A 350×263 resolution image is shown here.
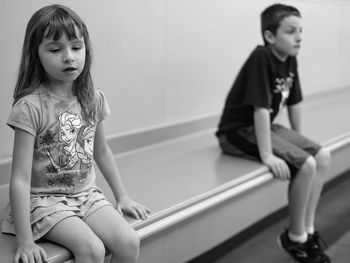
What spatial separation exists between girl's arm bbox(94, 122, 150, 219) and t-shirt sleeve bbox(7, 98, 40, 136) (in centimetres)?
25

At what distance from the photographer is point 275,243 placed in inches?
91.0

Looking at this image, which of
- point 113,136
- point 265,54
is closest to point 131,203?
point 113,136

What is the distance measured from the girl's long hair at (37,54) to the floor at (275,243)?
1.01 m

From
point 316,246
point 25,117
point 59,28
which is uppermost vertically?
point 59,28

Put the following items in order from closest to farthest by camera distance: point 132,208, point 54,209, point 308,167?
1. point 54,209
2. point 132,208
3. point 308,167

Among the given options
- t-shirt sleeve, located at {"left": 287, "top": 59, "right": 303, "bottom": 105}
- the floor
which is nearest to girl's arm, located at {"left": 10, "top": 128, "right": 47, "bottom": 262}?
the floor

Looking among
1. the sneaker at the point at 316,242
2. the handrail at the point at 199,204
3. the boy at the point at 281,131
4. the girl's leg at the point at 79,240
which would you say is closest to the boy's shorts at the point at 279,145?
the boy at the point at 281,131

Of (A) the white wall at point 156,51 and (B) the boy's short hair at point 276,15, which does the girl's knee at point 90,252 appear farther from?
(B) the boy's short hair at point 276,15

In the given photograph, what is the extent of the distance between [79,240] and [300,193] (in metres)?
1.11

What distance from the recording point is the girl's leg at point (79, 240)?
1.27 metres

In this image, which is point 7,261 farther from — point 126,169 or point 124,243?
point 126,169

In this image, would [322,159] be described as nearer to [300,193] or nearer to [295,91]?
[300,193]

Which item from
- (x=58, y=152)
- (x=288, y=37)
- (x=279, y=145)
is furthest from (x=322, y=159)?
(x=58, y=152)

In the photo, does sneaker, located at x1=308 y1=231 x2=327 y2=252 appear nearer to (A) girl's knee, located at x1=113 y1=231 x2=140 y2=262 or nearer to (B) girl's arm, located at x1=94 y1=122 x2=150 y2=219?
(B) girl's arm, located at x1=94 y1=122 x2=150 y2=219
